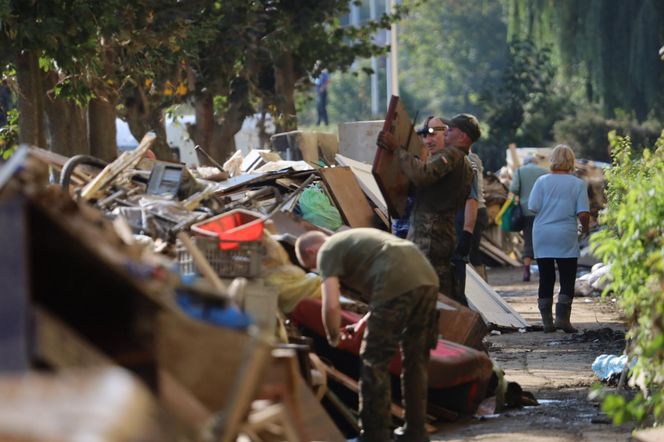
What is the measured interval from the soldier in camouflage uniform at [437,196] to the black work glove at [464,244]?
153cm

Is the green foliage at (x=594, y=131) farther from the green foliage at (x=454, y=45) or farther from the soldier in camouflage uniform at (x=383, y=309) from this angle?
the green foliage at (x=454, y=45)

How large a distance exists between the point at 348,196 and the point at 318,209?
0.61 meters

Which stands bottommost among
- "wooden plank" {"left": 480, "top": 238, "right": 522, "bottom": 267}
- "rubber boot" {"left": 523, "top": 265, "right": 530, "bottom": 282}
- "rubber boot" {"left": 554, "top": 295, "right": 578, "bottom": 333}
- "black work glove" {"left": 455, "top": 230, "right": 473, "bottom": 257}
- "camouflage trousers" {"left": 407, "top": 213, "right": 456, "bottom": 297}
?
"wooden plank" {"left": 480, "top": 238, "right": 522, "bottom": 267}

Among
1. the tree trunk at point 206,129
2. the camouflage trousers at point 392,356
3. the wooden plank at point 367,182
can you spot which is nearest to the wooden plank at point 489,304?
the wooden plank at point 367,182

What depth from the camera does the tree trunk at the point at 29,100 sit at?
1781 centimetres

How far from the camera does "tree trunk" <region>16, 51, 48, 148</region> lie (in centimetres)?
1781

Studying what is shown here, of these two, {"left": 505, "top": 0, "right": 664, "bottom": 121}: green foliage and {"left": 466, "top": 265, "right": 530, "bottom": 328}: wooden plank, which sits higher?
{"left": 505, "top": 0, "right": 664, "bottom": 121}: green foliage

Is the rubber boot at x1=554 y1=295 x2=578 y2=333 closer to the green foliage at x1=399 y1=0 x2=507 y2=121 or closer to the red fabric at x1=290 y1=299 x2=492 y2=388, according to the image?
the red fabric at x1=290 y1=299 x2=492 y2=388

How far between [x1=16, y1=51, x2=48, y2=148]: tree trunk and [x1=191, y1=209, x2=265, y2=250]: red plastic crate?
7472mm

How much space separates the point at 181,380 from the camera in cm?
575

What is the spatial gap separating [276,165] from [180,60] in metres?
9.63

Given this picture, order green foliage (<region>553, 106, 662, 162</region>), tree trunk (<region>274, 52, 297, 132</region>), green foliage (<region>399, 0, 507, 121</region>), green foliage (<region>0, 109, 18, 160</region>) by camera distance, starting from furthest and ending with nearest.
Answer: green foliage (<region>399, 0, 507, 121</region>), green foliage (<region>553, 106, 662, 162</region>), tree trunk (<region>274, 52, 297, 132</region>), green foliage (<region>0, 109, 18, 160</region>)

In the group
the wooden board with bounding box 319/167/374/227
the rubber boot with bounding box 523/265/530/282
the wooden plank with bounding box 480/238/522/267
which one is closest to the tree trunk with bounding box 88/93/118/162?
the rubber boot with bounding box 523/265/530/282

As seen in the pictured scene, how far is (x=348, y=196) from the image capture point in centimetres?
1421
